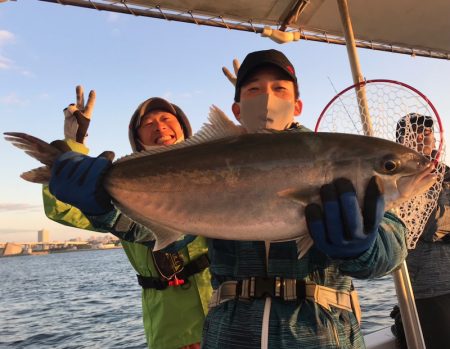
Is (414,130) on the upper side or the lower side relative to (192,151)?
upper

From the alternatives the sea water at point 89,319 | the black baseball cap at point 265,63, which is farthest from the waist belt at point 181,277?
the sea water at point 89,319

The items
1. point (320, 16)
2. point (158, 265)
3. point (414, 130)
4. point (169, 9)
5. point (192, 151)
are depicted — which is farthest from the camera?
point (320, 16)

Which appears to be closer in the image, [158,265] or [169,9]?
[158,265]

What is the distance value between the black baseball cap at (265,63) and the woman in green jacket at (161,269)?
1.75 metres

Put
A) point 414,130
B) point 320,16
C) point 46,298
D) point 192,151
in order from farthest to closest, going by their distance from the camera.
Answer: point 46,298 → point 320,16 → point 414,130 → point 192,151

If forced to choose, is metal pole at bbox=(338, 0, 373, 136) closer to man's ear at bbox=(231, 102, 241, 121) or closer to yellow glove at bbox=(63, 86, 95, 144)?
man's ear at bbox=(231, 102, 241, 121)

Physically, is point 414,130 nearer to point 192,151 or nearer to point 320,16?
point 320,16

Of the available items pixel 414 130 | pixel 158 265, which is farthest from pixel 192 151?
pixel 414 130

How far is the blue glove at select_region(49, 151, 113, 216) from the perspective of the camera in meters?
2.58

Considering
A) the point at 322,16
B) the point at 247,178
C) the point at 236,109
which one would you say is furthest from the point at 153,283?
the point at 322,16

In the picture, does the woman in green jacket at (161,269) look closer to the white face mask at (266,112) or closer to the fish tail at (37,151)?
the fish tail at (37,151)

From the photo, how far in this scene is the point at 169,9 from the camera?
16.8ft

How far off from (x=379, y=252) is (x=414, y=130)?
111 inches

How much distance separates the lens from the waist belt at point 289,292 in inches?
92.2
